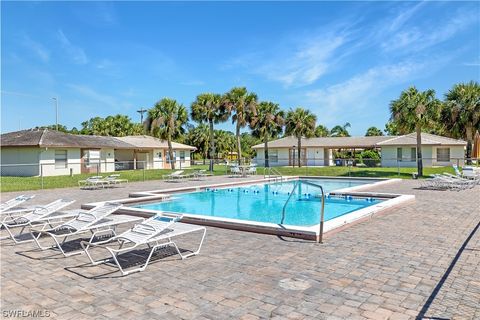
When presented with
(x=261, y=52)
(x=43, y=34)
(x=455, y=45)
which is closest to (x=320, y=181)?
(x=261, y=52)

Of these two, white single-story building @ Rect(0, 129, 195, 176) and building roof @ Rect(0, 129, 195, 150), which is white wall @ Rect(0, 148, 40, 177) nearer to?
white single-story building @ Rect(0, 129, 195, 176)

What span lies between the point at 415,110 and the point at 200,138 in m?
36.1

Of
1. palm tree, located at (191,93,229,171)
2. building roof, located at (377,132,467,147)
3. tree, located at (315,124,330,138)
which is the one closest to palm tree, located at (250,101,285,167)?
palm tree, located at (191,93,229,171)

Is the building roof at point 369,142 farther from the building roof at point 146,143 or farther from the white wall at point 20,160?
the white wall at point 20,160

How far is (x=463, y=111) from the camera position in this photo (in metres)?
27.2

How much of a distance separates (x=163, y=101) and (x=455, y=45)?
25445mm

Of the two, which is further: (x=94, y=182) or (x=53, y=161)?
(x=53, y=161)

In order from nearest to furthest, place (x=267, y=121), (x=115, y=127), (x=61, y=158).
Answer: (x=61, y=158)
(x=267, y=121)
(x=115, y=127)

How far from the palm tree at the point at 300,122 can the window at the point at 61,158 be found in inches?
824

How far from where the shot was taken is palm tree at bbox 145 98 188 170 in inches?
1359

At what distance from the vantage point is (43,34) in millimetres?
21469

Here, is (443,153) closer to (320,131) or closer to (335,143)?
(335,143)

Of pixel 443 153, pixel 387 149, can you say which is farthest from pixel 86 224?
pixel 443 153

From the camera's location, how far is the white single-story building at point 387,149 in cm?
3566
